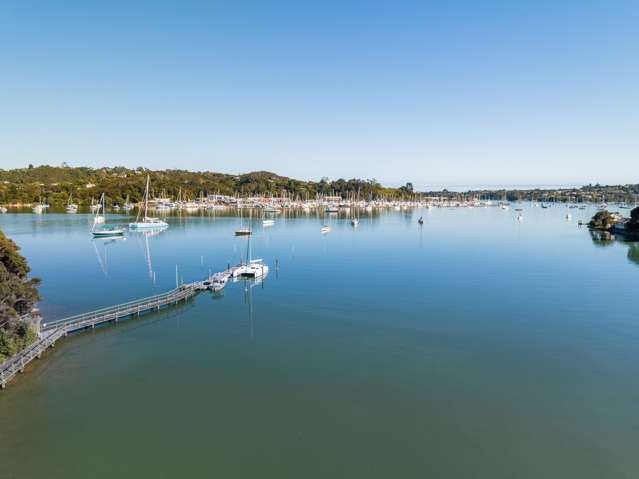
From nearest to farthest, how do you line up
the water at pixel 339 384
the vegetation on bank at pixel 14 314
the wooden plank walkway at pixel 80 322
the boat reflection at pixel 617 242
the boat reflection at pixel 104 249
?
the water at pixel 339 384 → the wooden plank walkway at pixel 80 322 → the vegetation on bank at pixel 14 314 → the boat reflection at pixel 104 249 → the boat reflection at pixel 617 242

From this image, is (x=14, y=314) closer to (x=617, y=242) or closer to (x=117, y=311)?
(x=117, y=311)

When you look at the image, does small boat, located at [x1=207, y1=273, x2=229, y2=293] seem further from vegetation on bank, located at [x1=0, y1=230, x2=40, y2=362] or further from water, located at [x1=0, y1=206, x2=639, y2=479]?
vegetation on bank, located at [x1=0, y1=230, x2=40, y2=362]

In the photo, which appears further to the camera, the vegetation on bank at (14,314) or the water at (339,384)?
the vegetation on bank at (14,314)

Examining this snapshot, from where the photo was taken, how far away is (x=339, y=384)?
62.2 feet

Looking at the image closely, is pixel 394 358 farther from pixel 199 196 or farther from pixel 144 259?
pixel 199 196

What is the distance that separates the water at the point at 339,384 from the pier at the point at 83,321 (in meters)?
0.59

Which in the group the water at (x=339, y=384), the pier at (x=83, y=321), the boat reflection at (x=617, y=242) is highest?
the boat reflection at (x=617, y=242)

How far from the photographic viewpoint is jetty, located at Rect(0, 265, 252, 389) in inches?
755

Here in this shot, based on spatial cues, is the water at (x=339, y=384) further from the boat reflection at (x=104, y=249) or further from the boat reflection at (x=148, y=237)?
the boat reflection at (x=104, y=249)

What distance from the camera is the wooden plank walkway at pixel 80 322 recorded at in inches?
747

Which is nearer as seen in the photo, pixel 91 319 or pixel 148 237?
pixel 91 319

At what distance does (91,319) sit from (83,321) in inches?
25.3

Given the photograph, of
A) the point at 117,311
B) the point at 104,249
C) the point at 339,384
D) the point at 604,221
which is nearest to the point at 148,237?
the point at 104,249

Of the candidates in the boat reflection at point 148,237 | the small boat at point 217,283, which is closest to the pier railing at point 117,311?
the small boat at point 217,283
